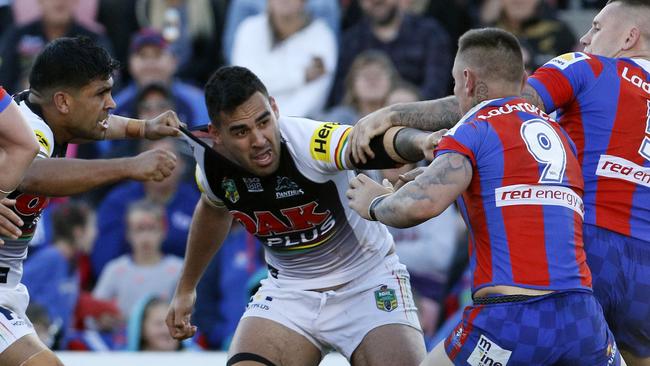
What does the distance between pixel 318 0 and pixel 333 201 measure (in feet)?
18.2

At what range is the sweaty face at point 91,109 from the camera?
670 cm

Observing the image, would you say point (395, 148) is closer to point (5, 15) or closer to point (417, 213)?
point (417, 213)

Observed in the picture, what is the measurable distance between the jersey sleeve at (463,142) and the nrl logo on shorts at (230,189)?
1659mm

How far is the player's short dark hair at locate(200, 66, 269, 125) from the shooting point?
6652 mm

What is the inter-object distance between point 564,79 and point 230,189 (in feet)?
6.63

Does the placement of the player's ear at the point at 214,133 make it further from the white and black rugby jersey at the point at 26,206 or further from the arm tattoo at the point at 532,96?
the arm tattoo at the point at 532,96

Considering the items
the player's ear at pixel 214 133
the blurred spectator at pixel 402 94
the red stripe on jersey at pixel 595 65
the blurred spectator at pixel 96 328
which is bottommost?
the blurred spectator at pixel 96 328

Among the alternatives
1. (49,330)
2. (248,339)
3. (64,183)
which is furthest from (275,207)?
(49,330)

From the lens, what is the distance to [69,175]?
6.34 metres

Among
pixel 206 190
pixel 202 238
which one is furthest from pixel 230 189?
pixel 202 238

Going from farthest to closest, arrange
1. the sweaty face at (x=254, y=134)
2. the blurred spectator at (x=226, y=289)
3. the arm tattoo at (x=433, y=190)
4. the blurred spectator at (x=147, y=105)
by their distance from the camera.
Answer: the blurred spectator at (x=147, y=105) → the blurred spectator at (x=226, y=289) → the sweaty face at (x=254, y=134) → the arm tattoo at (x=433, y=190)

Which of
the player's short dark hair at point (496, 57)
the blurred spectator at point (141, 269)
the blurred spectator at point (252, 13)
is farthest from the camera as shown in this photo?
the blurred spectator at point (252, 13)

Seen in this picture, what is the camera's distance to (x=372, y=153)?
6.32 m

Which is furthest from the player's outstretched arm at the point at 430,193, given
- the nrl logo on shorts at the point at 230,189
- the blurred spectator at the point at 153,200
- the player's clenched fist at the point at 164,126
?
the blurred spectator at the point at 153,200
